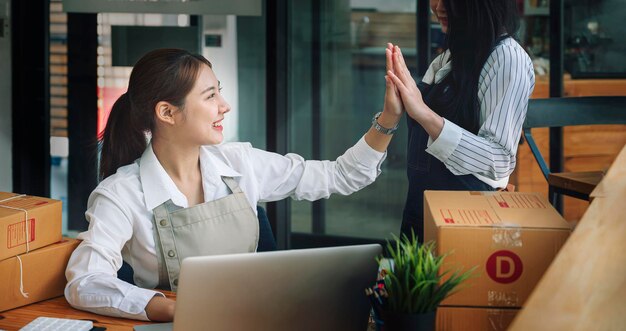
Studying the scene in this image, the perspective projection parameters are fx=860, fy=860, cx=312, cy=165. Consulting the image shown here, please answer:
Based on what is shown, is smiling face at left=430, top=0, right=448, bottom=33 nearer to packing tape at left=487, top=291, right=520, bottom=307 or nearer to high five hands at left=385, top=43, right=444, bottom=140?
high five hands at left=385, top=43, right=444, bottom=140

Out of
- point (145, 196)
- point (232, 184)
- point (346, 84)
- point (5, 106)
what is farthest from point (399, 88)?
point (5, 106)

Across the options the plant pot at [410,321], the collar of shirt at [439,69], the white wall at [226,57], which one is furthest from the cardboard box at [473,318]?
the white wall at [226,57]

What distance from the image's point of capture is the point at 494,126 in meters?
2.74

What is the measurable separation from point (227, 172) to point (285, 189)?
261mm

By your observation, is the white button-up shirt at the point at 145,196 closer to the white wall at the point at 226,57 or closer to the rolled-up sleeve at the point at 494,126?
the rolled-up sleeve at the point at 494,126

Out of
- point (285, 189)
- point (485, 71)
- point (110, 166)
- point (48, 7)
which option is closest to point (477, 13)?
point (485, 71)

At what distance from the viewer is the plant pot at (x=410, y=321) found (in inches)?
55.9

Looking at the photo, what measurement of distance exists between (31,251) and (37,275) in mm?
63

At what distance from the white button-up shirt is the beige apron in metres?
0.03

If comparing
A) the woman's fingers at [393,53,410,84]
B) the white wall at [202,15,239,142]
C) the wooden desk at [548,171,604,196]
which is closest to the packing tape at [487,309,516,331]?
the woman's fingers at [393,53,410,84]

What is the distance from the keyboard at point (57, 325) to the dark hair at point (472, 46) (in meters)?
1.49

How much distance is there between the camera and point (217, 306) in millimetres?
1522

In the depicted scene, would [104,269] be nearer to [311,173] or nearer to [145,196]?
[145,196]

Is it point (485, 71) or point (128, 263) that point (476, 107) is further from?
point (128, 263)
